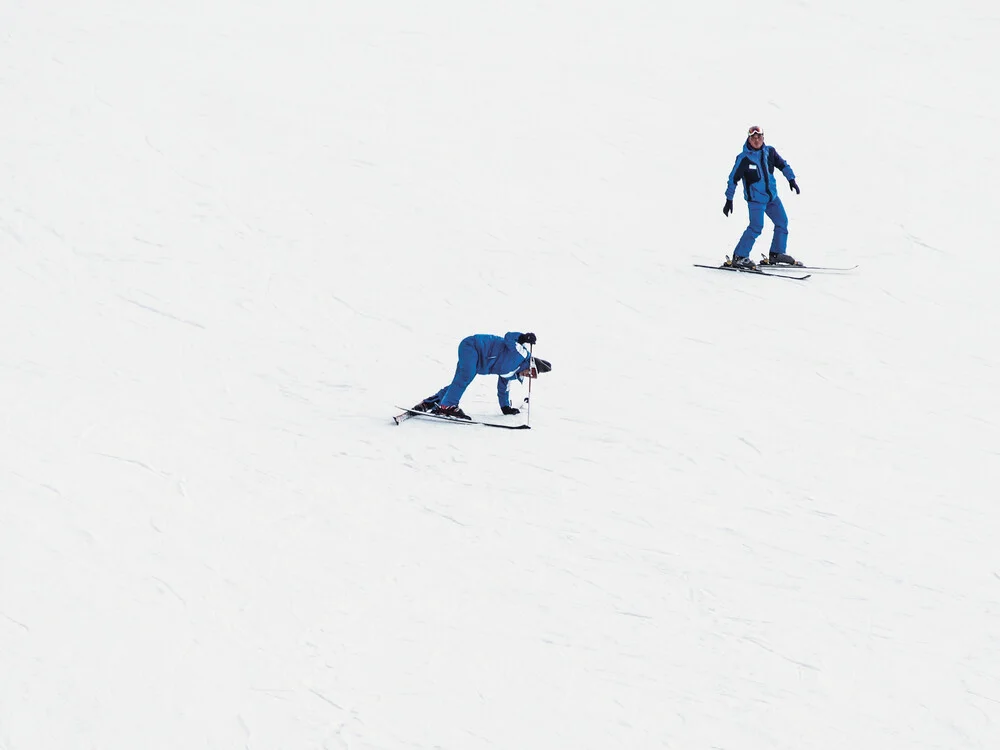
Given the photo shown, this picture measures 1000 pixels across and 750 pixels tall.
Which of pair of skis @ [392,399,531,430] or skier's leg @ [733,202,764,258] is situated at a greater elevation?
skier's leg @ [733,202,764,258]

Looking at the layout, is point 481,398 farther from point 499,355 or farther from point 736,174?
point 736,174

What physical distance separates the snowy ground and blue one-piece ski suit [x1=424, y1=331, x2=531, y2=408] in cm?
38

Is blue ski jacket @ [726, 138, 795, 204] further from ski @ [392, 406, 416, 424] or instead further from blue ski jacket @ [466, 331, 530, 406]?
ski @ [392, 406, 416, 424]

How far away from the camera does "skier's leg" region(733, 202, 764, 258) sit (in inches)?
498

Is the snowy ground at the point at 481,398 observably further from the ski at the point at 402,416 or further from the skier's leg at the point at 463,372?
the skier's leg at the point at 463,372

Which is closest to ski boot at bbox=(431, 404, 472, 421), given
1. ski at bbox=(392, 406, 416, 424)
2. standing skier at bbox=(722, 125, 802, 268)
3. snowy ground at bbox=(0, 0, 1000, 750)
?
snowy ground at bbox=(0, 0, 1000, 750)

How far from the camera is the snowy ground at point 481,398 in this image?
6.20m

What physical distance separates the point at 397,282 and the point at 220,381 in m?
2.99

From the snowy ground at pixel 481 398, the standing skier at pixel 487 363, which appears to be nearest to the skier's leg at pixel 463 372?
the standing skier at pixel 487 363

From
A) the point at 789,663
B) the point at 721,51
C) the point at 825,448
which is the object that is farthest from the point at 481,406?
the point at 721,51

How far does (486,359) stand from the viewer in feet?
29.9

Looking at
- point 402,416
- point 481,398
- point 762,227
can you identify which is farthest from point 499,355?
point 762,227

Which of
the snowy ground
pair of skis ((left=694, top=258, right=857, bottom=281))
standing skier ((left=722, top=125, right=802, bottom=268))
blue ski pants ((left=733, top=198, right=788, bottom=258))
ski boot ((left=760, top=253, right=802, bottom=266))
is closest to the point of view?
the snowy ground

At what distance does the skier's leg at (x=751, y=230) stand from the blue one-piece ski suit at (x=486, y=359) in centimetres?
443
